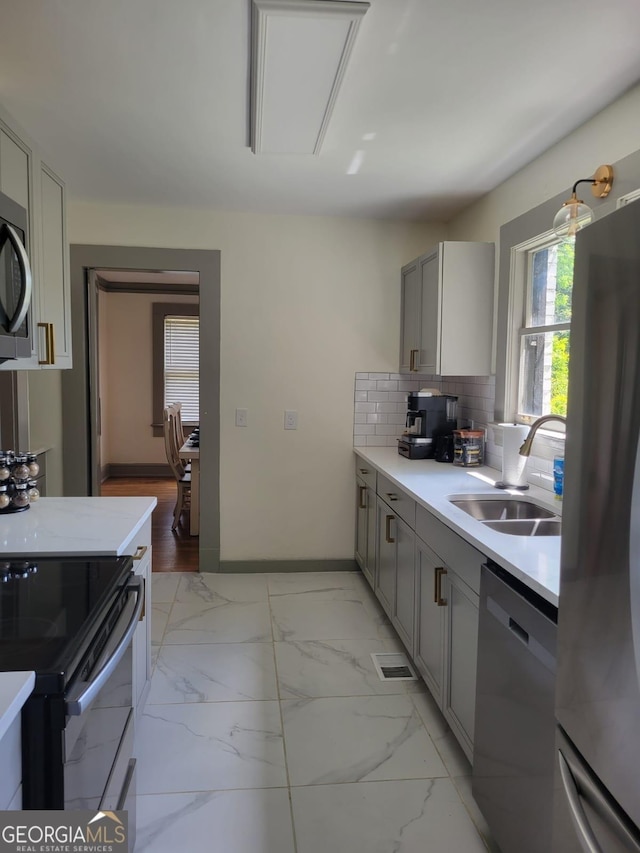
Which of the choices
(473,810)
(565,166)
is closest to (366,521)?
(473,810)

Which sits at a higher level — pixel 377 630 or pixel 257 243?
pixel 257 243

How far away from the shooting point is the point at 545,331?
2.76m

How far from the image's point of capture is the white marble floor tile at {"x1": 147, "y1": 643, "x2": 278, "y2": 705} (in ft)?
8.20

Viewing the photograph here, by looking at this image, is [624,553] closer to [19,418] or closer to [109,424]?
[19,418]

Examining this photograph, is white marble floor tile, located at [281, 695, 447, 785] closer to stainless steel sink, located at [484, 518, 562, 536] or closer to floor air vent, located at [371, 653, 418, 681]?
floor air vent, located at [371, 653, 418, 681]

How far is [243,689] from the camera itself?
255cm

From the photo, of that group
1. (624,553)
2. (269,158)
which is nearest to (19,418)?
(269,158)

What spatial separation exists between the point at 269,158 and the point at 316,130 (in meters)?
0.46

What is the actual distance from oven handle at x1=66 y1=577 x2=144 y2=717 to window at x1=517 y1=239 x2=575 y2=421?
2.01 meters

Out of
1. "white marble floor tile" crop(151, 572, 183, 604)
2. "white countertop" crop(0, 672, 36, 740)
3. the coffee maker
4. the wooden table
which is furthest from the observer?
the wooden table

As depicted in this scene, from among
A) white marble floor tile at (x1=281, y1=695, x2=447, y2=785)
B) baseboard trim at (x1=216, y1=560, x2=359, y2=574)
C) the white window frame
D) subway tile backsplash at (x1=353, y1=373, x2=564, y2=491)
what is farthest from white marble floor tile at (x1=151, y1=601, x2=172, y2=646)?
the white window frame

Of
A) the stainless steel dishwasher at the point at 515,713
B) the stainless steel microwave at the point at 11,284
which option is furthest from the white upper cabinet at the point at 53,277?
the stainless steel dishwasher at the point at 515,713

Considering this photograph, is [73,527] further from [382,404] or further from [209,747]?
[382,404]

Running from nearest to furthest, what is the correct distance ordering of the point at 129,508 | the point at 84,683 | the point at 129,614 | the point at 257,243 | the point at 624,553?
the point at 624,553 → the point at 84,683 → the point at 129,614 → the point at 129,508 → the point at 257,243
